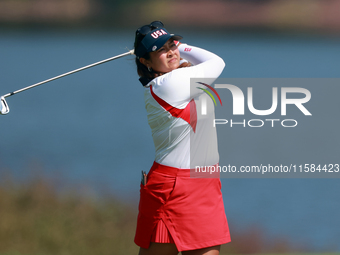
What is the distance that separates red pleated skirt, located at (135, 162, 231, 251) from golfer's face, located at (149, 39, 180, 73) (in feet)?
1.06

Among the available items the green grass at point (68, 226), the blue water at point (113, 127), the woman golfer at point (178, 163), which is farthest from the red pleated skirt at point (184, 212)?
Answer: the blue water at point (113, 127)

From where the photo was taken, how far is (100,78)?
382cm

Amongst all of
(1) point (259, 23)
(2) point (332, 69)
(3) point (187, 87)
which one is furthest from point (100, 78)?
(3) point (187, 87)

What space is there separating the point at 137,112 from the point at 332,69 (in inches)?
72.1

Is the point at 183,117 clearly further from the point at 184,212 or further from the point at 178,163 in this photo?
the point at 184,212

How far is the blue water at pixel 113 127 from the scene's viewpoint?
3.46 meters

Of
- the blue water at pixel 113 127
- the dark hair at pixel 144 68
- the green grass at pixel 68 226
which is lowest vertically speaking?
the green grass at pixel 68 226

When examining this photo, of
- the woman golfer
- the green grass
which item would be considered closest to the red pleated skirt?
the woman golfer

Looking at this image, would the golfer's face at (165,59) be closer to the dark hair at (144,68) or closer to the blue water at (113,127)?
the dark hair at (144,68)

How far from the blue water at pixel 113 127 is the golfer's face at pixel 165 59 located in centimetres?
203

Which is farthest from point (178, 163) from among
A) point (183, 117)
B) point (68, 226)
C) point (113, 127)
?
point (113, 127)

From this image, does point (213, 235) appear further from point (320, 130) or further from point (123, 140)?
point (320, 130)

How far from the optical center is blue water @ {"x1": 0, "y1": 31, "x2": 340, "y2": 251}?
3457mm

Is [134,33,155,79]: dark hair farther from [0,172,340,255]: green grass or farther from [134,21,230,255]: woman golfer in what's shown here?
[0,172,340,255]: green grass
